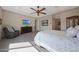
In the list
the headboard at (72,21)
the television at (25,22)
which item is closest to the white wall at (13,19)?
the television at (25,22)

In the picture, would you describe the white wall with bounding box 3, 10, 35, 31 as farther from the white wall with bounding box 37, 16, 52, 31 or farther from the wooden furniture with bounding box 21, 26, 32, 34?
the white wall with bounding box 37, 16, 52, 31

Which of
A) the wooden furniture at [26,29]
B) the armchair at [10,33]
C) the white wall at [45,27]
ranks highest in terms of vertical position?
the white wall at [45,27]

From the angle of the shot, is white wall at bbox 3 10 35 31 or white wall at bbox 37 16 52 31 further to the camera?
white wall at bbox 37 16 52 31

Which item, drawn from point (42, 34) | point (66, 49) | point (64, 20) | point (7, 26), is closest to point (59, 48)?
point (66, 49)

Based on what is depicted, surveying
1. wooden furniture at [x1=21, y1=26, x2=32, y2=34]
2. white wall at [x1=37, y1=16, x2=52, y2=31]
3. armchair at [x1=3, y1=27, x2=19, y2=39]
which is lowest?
armchair at [x1=3, y1=27, x2=19, y2=39]

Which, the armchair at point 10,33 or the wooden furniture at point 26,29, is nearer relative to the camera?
the armchair at point 10,33

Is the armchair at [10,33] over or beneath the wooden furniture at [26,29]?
beneath

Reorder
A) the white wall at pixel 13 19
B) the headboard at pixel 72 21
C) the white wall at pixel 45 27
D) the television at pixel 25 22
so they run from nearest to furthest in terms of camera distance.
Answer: the white wall at pixel 13 19 < the television at pixel 25 22 < the white wall at pixel 45 27 < the headboard at pixel 72 21

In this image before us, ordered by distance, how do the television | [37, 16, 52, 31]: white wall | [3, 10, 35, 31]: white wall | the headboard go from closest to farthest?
[3, 10, 35, 31]: white wall, the television, [37, 16, 52, 31]: white wall, the headboard

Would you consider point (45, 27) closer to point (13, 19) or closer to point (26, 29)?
point (26, 29)

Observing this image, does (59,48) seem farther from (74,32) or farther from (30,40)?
(30,40)

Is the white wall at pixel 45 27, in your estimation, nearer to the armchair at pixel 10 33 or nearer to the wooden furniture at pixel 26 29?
the wooden furniture at pixel 26 29

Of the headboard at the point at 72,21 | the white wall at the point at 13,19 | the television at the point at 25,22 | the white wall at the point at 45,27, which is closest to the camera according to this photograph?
the white wall at the point at 13,19

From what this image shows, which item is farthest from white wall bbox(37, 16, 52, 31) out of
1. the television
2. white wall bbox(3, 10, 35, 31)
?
the television
